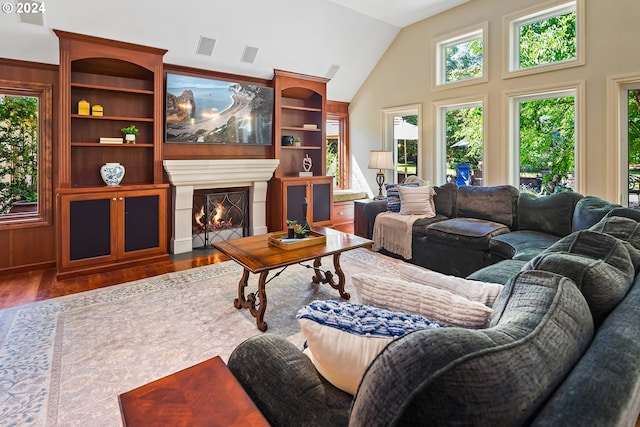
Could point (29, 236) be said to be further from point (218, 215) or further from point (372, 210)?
point (372, 210)

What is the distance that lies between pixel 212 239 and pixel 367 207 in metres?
2.31

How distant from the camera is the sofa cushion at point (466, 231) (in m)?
3.63

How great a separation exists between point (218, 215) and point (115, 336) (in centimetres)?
297

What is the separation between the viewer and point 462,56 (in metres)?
5.35

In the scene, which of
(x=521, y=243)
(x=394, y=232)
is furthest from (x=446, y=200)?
(x=521, y=243)

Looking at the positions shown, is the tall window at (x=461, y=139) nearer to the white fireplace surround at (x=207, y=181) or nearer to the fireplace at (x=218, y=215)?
the white fireplace surround at (x=207, y=181)

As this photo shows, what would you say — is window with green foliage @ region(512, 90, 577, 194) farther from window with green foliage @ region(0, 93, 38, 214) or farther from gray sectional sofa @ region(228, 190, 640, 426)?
window with green foliage @ region(0, 93, 38, 214)

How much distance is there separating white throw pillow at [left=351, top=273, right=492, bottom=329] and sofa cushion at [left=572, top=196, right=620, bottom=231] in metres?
2.54

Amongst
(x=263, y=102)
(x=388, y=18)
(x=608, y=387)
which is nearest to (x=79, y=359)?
(x=608, y=387)

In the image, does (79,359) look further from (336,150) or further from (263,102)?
(336,150)

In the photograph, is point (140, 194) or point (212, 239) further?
point (212, 239)

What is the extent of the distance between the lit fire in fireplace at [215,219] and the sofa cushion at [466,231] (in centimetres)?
300

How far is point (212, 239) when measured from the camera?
534 centimetres

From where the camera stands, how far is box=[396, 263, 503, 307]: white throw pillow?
1.34 m
